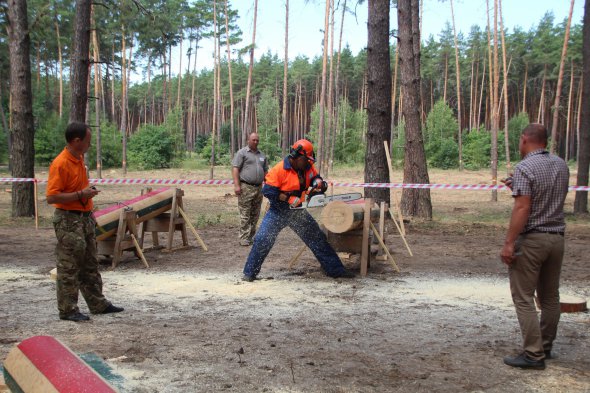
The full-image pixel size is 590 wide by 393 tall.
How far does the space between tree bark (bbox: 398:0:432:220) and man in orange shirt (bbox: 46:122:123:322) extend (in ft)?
31.0

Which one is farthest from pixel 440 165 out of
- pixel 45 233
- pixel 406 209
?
pixel 45 233

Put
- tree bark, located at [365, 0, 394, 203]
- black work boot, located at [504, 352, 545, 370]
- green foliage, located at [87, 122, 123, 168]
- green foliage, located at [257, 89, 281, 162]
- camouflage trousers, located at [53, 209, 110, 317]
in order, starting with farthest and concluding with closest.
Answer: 1. green foliage, located at [257, 89, 281, 162]
2. green foliage, located at [87, 122, 123, 168]
3. tree bark, located at [365, 0, 394, 203]
4. camouflage trousers, located at [53, 209, 110, 317]
5. black work boot, located at [504, 352, 545, 370]

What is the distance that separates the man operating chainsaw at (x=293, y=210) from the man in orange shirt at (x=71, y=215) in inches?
93.3

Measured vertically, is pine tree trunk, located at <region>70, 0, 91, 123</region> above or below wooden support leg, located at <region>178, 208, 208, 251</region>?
above

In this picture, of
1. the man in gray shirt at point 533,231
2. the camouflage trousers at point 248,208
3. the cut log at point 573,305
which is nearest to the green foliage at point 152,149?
the camouflage trousers at point 248,208

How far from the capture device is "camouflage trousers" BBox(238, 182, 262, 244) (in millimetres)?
9539

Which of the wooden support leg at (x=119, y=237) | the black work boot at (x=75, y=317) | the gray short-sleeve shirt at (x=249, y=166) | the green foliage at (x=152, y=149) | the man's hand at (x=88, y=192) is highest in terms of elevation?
the green foliage at (x=152, y=149)

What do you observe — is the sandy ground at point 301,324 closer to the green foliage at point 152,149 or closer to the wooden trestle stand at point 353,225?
the wooden trestle stand at point 353,225

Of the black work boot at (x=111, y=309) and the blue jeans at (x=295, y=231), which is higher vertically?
the blue jeans at (x=295, y=231)

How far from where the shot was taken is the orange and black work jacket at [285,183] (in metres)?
6.92

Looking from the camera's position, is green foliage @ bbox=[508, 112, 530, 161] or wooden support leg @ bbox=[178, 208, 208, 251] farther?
green foliage @ bbox=[508, 112, 530, 161]

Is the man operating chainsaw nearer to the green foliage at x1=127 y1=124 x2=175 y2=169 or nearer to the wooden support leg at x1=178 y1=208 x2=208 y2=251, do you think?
the wooden support leg at x1=178 y1=208 x2=208 y2=251

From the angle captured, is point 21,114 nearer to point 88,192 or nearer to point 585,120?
point 88,192

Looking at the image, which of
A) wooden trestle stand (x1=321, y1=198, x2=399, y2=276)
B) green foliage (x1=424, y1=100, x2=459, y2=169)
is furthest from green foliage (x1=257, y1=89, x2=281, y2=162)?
wooden trestle stand (x1=321, y1=198, x2=399, y2=276)
